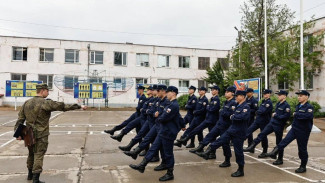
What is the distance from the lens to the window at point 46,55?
95.4 ft

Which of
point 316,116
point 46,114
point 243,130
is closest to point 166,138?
point 243,130

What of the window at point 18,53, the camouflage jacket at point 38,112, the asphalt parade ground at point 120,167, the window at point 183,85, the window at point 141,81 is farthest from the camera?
the window at point 183,85

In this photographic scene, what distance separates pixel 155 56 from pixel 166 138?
26.9m

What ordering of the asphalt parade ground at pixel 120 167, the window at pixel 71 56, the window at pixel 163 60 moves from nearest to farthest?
the asphalt parade ground at pixel 120 167, the window at pixel 71 56, the window at pixel 163 60

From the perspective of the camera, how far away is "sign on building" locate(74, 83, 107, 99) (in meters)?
26.5

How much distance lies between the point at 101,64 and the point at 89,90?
4.67m

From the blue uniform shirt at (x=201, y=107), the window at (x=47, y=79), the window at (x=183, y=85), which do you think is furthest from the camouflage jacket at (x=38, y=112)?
the window at (x=183, y=85)

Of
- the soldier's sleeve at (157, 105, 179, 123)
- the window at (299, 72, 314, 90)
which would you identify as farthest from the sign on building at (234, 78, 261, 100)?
the soldier's sleeve at (157, 105, 179, 123)

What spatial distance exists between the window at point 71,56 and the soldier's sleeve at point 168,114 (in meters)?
26.1

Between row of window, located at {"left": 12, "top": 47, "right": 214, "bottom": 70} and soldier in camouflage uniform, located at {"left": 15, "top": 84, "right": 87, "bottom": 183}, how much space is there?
2565 cm

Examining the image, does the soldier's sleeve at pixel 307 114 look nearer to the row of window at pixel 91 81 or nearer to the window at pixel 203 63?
the row of window at pixel 91 81

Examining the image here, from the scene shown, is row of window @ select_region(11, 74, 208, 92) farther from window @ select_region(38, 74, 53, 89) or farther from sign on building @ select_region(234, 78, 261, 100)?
sign on building @ select_region(234, 78, 261, 100)

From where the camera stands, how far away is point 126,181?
5406mm

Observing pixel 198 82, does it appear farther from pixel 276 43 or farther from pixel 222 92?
pixel 276 43
